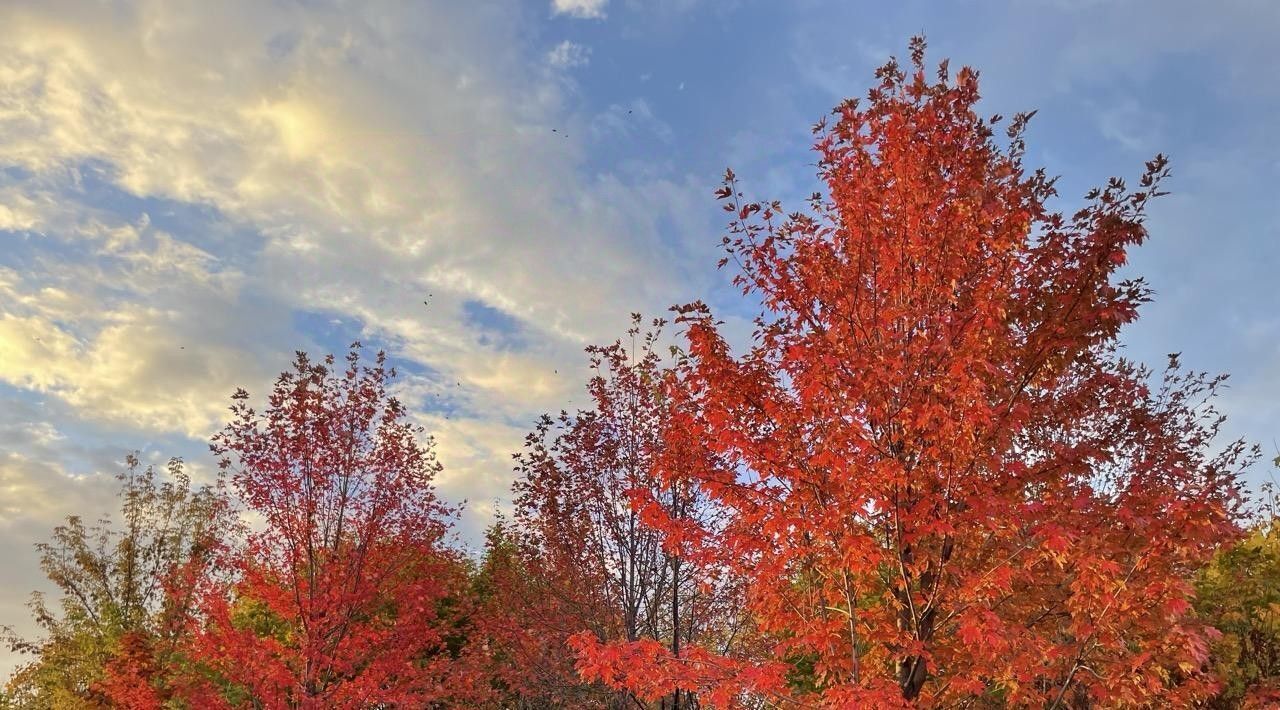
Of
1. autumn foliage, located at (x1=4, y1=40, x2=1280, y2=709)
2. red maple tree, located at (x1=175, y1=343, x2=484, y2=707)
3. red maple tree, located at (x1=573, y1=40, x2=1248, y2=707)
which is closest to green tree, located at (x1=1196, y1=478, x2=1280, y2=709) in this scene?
autumn foliage, located at (x1=4, y1=40, x2=1280, y2=709)

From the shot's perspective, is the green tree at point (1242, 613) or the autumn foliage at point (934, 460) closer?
the autumn foliage at point (934, 460)

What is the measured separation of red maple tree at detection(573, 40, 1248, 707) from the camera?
274 inches

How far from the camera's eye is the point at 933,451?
7008 mm

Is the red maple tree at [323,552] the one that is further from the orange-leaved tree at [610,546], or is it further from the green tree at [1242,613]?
the green tree at [1242,613]

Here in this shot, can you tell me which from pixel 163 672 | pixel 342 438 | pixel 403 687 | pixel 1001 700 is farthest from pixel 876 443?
pixel 163 672

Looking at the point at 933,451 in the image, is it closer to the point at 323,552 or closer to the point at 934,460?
the point at 934,460

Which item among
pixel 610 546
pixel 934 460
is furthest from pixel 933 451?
pixel 610 546

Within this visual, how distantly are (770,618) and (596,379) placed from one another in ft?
22.9

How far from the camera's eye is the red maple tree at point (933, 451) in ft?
22.9

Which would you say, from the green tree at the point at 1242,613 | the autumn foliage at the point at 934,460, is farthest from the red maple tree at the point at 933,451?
the green tree at the point at 1242,613

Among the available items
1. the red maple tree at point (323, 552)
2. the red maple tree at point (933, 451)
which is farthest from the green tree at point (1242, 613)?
the red maple tree at point (323, 552)

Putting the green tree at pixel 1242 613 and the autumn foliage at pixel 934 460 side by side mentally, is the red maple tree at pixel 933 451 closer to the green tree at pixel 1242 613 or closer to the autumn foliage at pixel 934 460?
the autumn foliage at pixel 934 460

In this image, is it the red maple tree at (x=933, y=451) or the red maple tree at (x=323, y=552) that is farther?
the red maple tree at (x=323, y=552)

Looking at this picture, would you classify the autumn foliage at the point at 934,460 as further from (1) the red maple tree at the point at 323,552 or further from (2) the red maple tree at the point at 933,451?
(1) the red maple tree at the point at 323,552
